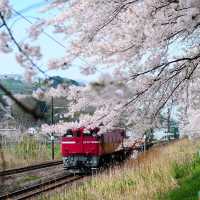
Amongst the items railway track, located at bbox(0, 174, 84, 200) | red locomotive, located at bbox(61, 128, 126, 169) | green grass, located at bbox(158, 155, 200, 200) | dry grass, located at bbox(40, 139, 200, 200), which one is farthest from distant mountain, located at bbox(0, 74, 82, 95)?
red locomotive, located at bbox(61, 128, 126, 169)

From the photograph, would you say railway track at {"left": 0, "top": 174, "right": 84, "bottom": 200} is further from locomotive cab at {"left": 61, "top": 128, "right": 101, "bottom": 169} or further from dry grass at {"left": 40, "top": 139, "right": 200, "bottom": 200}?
locomotive cab at {"left": 61, "top": 128, "right": 101, "bottom": 169}

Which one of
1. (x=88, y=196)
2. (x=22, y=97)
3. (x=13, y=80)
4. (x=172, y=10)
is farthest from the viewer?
(x=88, y=196)

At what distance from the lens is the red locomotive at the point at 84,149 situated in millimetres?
24984

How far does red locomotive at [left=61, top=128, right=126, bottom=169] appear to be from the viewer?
25.0 meters

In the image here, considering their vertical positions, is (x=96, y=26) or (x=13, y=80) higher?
(x=96, y=26)

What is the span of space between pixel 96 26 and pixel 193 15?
139 cm

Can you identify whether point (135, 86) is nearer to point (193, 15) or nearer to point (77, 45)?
point (77, 45)

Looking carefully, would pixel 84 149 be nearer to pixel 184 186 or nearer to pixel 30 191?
pixel 30 191

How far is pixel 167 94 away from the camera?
7.73 metres

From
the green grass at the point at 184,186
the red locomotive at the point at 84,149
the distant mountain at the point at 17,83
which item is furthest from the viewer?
the red locomotive at the point at 84,149

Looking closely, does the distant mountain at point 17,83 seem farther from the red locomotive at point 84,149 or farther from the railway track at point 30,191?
the red locomotive at point 84,149

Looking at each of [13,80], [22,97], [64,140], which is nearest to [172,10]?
[13,80]

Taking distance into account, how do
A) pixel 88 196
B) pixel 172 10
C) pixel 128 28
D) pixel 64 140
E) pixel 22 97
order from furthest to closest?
pixel 64 140, pixel 88 196, pixel 128 28, pixel 172 10, pixel 22 97

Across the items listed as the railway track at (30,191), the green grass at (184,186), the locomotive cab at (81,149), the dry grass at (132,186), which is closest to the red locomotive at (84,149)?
the locomotive cab at (81,149)
